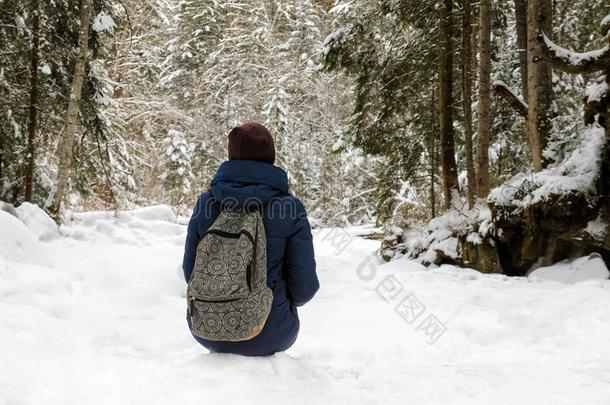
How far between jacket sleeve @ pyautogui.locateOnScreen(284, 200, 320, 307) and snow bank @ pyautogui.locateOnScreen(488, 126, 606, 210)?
469cm

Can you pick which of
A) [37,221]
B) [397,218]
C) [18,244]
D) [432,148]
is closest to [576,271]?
[432,148]

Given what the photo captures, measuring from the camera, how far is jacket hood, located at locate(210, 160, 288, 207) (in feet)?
8.87

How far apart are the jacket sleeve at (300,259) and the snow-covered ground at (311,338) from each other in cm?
50

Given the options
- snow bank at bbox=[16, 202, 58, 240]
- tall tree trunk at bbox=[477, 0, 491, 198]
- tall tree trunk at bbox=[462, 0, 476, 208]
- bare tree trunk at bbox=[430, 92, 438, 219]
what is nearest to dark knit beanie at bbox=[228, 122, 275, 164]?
snow bank at bbox=[16, 202, 58, 240]

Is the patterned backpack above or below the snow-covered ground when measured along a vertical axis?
above

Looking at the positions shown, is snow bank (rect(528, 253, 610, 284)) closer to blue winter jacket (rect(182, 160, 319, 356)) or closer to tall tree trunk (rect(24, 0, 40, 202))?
blue winter jacket (rect(182, 160, 319, 356))

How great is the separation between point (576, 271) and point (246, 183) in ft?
16.2

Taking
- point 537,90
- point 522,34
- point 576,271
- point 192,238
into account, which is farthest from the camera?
point 522,34

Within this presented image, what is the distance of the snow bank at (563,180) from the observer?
19.0ft

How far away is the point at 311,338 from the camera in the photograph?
411 cm

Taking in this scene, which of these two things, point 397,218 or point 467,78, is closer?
point 467,78

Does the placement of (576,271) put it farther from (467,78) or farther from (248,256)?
(248,256)

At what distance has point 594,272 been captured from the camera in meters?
5.38

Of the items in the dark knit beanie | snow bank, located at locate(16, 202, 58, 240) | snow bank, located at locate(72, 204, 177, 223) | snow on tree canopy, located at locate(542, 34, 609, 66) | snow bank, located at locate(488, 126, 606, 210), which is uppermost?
snow on tree canopy, located at locate(542, 34, 609, 66)
